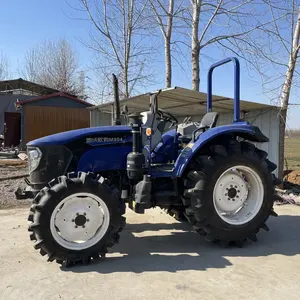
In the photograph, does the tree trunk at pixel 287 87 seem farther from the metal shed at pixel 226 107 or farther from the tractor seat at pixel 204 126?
the tractor seat at pixel 204 126

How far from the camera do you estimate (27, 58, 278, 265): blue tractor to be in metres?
3.81

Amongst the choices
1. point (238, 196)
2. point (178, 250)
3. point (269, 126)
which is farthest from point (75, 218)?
point (269, 126)

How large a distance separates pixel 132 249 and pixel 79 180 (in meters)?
1.18

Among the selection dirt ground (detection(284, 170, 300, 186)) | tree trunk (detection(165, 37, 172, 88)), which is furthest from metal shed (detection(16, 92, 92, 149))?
dirt ground (detection(284, 170, 300, 186))

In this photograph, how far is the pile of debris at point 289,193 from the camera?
6996 millimetres

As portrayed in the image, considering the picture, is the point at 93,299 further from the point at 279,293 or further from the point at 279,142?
the point at 279,142

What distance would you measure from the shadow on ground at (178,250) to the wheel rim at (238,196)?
1.28ft

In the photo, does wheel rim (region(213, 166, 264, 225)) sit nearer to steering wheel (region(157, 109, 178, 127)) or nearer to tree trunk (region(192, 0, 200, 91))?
steering wheel (region(157, 109, 178, 127))

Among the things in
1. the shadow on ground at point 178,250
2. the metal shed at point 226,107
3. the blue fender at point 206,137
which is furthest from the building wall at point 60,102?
the blue fender at point 206,137

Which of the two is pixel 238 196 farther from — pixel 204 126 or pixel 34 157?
pixel 34 157

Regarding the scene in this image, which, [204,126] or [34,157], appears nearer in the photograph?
[34,157]

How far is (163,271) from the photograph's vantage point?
3693 millimetres

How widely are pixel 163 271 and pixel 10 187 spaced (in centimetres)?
589

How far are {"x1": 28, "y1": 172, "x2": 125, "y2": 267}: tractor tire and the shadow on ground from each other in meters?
0.20
